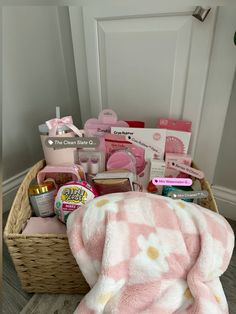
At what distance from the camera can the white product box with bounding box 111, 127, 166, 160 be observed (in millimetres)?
876

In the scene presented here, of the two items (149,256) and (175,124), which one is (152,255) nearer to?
(149,256)

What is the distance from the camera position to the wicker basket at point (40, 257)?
640 millimetres

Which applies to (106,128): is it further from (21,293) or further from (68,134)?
(21,293)

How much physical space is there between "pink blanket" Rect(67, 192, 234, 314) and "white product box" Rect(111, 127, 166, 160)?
12.4 inches

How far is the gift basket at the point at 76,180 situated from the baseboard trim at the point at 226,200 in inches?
5.7

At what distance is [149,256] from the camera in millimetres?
552

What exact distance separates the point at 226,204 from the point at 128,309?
2.27ft

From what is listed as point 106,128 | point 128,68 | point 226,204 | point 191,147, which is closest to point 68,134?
point 106,128

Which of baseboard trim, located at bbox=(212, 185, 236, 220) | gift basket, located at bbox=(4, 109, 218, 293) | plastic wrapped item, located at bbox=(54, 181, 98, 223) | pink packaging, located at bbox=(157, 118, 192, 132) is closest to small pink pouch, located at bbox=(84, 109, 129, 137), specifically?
gift basket, located at bbox=(4, 109, 218, 293)

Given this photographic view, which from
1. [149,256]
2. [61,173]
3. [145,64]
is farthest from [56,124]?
[149,256]

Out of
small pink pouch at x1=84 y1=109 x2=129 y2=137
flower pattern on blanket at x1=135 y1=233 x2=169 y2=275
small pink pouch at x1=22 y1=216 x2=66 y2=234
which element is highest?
small pink pouch at x1=84 y1=109 x2=129 y2=137

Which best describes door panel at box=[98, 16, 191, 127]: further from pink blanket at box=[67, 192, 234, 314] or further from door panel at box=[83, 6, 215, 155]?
pink blanket at box=[67, 192, 234, 314]

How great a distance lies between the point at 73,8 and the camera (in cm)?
95

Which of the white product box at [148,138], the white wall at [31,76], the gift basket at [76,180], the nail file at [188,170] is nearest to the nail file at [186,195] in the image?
the gift basket at [76,180]
